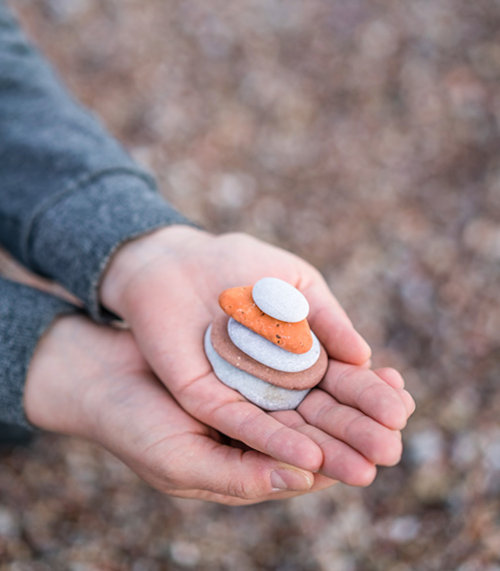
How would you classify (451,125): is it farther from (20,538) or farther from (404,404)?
(20,538)

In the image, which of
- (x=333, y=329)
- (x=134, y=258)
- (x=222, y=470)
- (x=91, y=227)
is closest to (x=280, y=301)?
(x=333, y=329)

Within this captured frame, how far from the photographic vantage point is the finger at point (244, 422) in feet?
5.44

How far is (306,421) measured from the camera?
1936mm

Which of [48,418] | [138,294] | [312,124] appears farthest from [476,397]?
[312,124]

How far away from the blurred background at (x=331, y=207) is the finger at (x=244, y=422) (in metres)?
1.25

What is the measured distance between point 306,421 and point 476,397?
1905 mm

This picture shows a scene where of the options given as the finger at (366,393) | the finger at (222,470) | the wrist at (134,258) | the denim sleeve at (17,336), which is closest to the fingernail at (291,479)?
the finger at (222,470)

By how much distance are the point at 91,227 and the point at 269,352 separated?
105cm

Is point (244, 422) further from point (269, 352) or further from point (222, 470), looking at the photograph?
point (269, 352)

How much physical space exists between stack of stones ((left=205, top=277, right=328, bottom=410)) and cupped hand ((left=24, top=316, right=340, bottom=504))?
0.76 feet

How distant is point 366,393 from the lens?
5.97 ft

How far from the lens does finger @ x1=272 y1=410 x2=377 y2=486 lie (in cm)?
162

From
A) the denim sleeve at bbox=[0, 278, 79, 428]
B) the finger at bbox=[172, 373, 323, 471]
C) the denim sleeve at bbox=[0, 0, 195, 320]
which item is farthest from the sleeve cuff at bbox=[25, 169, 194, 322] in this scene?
the finger at bbox=[172, 373, 323, 471]

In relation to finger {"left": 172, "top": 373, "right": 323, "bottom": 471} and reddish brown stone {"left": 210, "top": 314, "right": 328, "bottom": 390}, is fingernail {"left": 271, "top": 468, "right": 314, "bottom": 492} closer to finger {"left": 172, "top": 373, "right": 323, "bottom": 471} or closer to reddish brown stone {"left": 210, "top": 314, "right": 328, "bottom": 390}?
finger {"left": 172, "top": 373, "right": 323, "bottom": 471}
